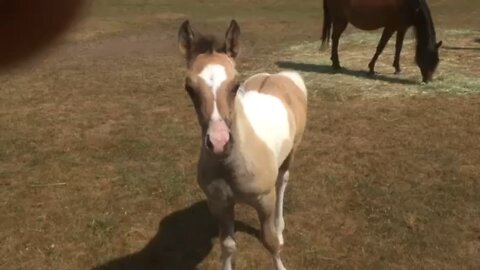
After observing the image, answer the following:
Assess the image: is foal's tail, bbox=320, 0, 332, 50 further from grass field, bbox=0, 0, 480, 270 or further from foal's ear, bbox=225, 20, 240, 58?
foal's ear, bbox=225, 20, 240, 58

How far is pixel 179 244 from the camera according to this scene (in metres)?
4.64

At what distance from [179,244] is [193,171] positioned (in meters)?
1.39

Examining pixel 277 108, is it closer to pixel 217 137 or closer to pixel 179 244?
pixel 217 137

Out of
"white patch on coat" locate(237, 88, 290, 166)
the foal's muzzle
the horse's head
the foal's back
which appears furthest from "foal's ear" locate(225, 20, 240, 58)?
the horse's head

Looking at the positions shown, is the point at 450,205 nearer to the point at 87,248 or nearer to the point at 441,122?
the point at 441,122

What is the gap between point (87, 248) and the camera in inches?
181

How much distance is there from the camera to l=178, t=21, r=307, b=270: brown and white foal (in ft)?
10.3

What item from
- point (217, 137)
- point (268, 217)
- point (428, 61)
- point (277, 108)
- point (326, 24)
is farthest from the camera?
point (326, 24)

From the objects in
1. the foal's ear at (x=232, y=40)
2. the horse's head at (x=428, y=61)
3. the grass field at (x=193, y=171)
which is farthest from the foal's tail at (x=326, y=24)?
the foal's ear at (x=232, y=40)

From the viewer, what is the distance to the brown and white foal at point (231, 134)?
314 centimetres

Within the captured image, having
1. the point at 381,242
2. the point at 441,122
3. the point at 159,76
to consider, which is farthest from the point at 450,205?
the point at 159,76

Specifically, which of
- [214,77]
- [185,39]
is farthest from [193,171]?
[214,77]

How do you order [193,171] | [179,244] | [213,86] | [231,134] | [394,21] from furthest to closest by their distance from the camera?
[394,21], [193,171], [179,244], [231,134], [213,86]

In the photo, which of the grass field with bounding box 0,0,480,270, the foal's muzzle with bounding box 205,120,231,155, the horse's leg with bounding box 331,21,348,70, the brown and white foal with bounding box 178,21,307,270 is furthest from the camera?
the horse's leg with bounding box 331,21,348,70
